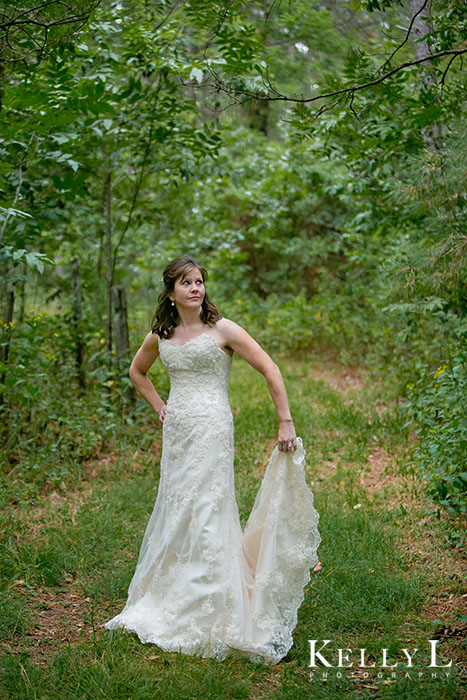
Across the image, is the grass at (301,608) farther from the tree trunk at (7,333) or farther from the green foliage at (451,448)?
the tree trunk at (7,333)

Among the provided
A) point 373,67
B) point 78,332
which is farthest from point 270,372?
point 78,332

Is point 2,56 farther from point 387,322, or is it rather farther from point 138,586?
point 387,322

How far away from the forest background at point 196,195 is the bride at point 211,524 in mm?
956

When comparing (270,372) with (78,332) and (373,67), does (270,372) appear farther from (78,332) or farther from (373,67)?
(78,332)

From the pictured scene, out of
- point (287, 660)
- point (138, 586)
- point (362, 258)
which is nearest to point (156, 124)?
point (362, 258)

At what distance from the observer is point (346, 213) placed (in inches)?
516

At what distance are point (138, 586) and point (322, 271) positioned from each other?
968 cm

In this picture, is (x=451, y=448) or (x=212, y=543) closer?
(x=212, y=543)

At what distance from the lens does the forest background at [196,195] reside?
15.1ft

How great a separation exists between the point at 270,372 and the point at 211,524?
89 cm

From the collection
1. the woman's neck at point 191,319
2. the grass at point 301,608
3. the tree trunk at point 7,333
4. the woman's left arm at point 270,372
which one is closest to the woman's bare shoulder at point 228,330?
the woman's left arm at point 270,372

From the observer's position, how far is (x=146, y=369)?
423 centimetres

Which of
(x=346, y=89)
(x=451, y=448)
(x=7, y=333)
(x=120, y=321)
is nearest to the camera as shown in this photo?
(x=346, y=89)

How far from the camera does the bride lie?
342 cm
